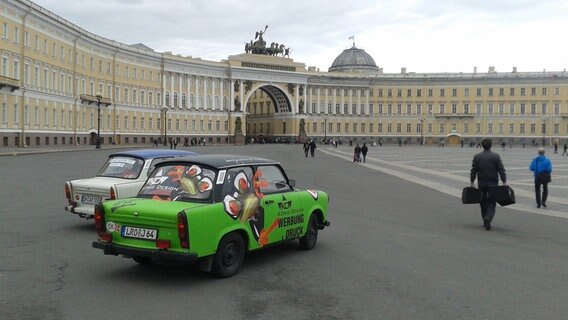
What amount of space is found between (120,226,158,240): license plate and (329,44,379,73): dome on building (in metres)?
138

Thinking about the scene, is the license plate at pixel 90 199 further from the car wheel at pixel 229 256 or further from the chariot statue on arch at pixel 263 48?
the chariot statue on arch at pixel 263 48

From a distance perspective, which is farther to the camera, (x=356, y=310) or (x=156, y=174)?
(x=156, y=174)

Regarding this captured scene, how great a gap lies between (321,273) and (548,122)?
132 metres

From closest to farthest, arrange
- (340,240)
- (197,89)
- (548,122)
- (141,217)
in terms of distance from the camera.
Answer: (141,217) → (340,240) → (197,89) → (548,122)

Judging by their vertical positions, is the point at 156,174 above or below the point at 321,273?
above

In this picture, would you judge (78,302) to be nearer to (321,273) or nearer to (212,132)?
(321,273)

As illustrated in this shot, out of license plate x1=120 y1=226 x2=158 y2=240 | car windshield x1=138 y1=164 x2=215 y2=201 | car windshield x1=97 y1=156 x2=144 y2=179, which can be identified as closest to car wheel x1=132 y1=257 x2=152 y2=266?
license plate x1=120 y1=226 x2=158 y2=240

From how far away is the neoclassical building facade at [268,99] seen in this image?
246 ft

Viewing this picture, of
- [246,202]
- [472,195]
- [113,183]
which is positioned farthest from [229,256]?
[472,195]

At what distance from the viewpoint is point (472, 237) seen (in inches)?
464

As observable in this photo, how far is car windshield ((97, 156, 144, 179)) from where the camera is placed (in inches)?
501

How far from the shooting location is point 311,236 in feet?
33.4

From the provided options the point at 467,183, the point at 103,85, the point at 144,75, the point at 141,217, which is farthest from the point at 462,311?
the point at 144,75

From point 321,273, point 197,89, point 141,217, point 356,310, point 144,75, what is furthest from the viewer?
point 197,89
